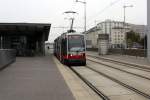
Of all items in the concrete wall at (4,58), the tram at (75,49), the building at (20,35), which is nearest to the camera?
the concrete wall at (4,58)

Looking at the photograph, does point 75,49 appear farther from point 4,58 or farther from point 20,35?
point 20,35

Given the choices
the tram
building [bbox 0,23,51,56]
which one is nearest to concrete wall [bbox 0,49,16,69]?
the tram

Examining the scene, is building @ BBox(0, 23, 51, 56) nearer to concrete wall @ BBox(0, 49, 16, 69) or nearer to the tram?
the tram

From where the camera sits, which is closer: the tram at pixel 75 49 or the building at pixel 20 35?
the tram at pixel 75 49

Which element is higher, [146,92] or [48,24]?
[48,24]

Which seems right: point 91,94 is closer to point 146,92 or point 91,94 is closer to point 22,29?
point 146,92

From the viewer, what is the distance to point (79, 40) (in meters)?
35.5

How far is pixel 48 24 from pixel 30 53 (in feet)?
33.8

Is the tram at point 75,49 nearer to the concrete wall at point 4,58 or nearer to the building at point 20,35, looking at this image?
the concrete wall at point 4,58

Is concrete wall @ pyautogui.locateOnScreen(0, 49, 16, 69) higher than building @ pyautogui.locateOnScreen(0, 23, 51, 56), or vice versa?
building @ pyautogui.locateOnScreen(0, 23, 51, 56)

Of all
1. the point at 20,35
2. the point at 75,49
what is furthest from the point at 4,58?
the point at 20,35

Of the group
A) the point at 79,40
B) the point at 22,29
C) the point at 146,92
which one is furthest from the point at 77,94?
the point at 22,29

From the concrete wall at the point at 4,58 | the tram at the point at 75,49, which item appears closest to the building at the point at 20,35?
the tram at the point at 75,49

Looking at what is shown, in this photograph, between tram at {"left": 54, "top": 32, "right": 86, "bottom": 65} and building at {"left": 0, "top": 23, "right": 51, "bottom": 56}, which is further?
building at {"left": 0, "top": 23, "right": 51, "bottom": 56}
